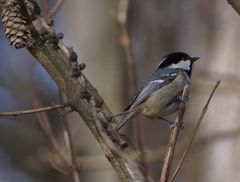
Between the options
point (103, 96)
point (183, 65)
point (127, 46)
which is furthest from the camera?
point (103, 96)

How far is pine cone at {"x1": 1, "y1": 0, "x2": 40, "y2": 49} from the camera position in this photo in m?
1.52

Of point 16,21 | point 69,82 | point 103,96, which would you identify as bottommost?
point 103,96

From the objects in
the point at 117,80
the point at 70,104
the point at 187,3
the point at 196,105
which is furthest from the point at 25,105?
the point at 70,104

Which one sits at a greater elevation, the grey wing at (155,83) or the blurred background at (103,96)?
the grey wing at (155,83)

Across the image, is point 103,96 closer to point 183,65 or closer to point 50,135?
point 183,65

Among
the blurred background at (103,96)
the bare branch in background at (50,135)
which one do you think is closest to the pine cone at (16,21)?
Answer: the bare branch in background at (50,135)

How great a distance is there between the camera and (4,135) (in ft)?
13.0

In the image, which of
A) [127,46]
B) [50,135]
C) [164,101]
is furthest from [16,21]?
[164,101]

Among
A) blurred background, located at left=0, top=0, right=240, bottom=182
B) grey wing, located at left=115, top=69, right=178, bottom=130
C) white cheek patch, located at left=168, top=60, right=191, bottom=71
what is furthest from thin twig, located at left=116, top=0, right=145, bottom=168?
blurred background, located at left=0, top=0, right=240, bottom=182

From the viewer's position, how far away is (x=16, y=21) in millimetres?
1543

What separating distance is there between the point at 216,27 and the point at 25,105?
1.41m

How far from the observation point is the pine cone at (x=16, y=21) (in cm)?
152

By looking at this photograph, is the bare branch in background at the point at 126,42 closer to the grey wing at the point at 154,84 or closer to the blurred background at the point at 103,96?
the grey wing at the point at 154,84

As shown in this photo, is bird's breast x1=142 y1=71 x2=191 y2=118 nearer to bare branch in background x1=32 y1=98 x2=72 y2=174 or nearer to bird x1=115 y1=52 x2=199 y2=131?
bird x1=115 y1=52 x2=199 y2=131
